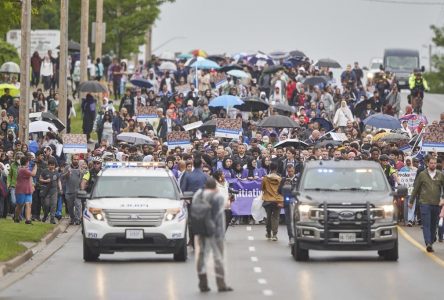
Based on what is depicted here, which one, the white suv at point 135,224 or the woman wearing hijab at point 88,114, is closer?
the white suv at point 135,224

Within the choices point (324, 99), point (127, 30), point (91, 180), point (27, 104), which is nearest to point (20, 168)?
point (91, 180)

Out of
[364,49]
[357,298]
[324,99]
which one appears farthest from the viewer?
[364,49]

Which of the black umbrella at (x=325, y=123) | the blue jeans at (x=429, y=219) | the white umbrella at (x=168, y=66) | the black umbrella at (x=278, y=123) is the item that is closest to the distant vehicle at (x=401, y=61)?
the white umbrella at (x=168, y=66)

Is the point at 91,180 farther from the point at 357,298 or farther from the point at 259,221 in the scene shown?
the point at 357,298

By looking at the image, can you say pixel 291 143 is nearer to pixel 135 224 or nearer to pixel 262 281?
pixel 135 224

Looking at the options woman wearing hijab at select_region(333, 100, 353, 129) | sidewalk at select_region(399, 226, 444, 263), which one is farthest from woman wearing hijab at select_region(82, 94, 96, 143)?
sidewalk at select_region(399, 226, 444, 263)

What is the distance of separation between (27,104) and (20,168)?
528 cm

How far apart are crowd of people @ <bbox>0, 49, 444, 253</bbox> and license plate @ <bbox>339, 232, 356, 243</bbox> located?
13.3 ft

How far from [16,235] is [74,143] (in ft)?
26.6

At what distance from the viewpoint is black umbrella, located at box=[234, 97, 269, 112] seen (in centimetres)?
5181

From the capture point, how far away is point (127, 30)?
286 ft

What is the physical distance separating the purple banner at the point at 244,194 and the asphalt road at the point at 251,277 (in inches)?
306

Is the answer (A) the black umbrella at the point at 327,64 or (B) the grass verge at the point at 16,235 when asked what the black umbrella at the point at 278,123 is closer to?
(B) the grass verge at the point at 16,235

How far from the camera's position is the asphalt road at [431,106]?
68.4m
